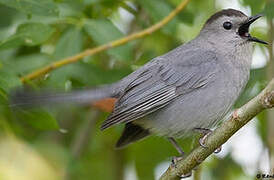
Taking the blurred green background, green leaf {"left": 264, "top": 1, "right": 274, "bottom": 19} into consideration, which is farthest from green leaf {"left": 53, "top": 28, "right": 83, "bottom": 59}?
green leaf {"left": 264, "top": 1, "right": 274, "bottom": 19}

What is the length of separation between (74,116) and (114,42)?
1.43 m

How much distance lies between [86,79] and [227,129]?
4.89 feet

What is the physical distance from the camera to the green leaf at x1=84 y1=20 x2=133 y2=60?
3912mm

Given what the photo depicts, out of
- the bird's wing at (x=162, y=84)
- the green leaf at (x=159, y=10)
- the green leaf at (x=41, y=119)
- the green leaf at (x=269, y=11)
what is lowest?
the green leaf at (x=41, y=119)

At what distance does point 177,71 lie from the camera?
4.23 m

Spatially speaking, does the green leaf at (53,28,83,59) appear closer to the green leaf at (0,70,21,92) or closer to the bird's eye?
the green leaf at (0,70,21,92)

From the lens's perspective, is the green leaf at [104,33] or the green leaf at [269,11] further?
the green leaf at [104,33]

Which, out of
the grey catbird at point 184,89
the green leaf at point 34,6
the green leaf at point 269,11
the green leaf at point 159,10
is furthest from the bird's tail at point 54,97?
the green leaf at point 269,11

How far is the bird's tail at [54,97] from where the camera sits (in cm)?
338

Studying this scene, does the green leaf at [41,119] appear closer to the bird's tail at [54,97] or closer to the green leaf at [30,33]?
the bird's tail at [54,97]

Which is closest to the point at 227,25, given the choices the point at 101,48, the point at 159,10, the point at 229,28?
the point at 229,28

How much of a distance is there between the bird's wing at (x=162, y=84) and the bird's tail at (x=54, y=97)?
18 cm

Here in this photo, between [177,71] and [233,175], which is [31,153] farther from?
[233,175]

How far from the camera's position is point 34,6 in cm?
342
